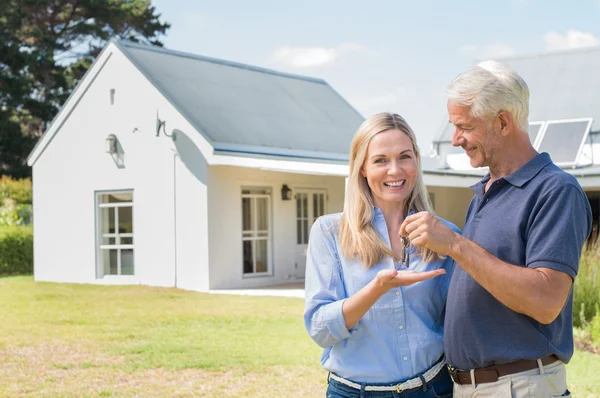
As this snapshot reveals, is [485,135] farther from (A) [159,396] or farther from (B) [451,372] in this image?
→ (A) [159,396]

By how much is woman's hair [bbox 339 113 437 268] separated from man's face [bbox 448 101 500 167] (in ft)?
0.86

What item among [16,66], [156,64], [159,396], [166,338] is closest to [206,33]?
[16,66]

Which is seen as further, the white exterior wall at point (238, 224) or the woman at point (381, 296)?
the white exterior wall at point (238, 224)

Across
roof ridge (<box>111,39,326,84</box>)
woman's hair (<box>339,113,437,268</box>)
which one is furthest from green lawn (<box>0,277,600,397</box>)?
roof ridge (<box>111,39,326,84</box>)

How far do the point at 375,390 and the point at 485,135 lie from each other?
0.94 m

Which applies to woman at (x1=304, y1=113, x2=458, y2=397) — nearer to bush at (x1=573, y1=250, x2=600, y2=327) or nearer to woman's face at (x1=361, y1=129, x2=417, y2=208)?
woman's face at (x1=361, y1=129, x2=417, y2=208)

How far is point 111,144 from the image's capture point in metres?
18.0

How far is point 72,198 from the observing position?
19.0 meters

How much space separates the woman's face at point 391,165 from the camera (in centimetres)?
293

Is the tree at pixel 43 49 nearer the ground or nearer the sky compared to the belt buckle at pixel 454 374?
nearer the sky

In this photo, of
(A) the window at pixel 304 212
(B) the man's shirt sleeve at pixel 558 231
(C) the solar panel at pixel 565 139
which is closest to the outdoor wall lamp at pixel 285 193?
(A) the window at pixel 304 212

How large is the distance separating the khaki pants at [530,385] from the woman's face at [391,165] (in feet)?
2.37

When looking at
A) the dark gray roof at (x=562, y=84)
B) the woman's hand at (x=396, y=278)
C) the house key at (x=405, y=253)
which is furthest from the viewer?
the dark gray roof at (x=562, y=84)

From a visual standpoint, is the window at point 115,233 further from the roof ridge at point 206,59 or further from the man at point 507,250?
the man at point 507,250
